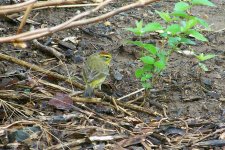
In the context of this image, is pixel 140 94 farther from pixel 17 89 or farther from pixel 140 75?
pixel 17 89

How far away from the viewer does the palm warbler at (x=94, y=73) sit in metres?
4.66

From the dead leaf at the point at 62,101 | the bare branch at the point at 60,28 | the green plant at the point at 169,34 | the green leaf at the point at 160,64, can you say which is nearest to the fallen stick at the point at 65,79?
the green plant at the point at 169,34

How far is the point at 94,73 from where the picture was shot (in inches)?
187

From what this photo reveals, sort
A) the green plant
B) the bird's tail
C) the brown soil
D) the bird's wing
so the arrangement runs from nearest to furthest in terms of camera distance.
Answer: the green plant, the brown soil, the bird's tail, the bird's wing

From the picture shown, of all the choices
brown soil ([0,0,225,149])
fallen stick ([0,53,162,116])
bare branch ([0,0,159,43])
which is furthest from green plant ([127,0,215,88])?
bare branch ([0,0,159,43])

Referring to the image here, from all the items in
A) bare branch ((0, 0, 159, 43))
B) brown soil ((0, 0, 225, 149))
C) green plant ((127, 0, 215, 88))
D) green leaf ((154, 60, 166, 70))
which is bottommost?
brown soil ((0, 0, 225, 149))

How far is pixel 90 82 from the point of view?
466 centimetres

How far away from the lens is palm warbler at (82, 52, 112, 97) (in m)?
4.66

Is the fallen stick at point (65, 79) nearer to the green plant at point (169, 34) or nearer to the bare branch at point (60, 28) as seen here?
the green plant at point (169, 34)

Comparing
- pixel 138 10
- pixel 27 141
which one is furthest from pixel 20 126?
pixel 138 10

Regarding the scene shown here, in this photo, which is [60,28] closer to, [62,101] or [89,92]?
[62,101]

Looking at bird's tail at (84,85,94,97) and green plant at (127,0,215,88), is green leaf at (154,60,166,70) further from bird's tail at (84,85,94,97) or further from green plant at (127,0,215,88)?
bird's tail at (84,85,94,97)

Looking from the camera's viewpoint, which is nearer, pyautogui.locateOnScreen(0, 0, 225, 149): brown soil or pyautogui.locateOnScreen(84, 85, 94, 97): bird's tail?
pyautogui.locateOnScreen(0, 0, 225, 149): brown soil

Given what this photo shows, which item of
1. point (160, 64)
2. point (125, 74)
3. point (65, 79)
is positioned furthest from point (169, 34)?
point (65, 79)
